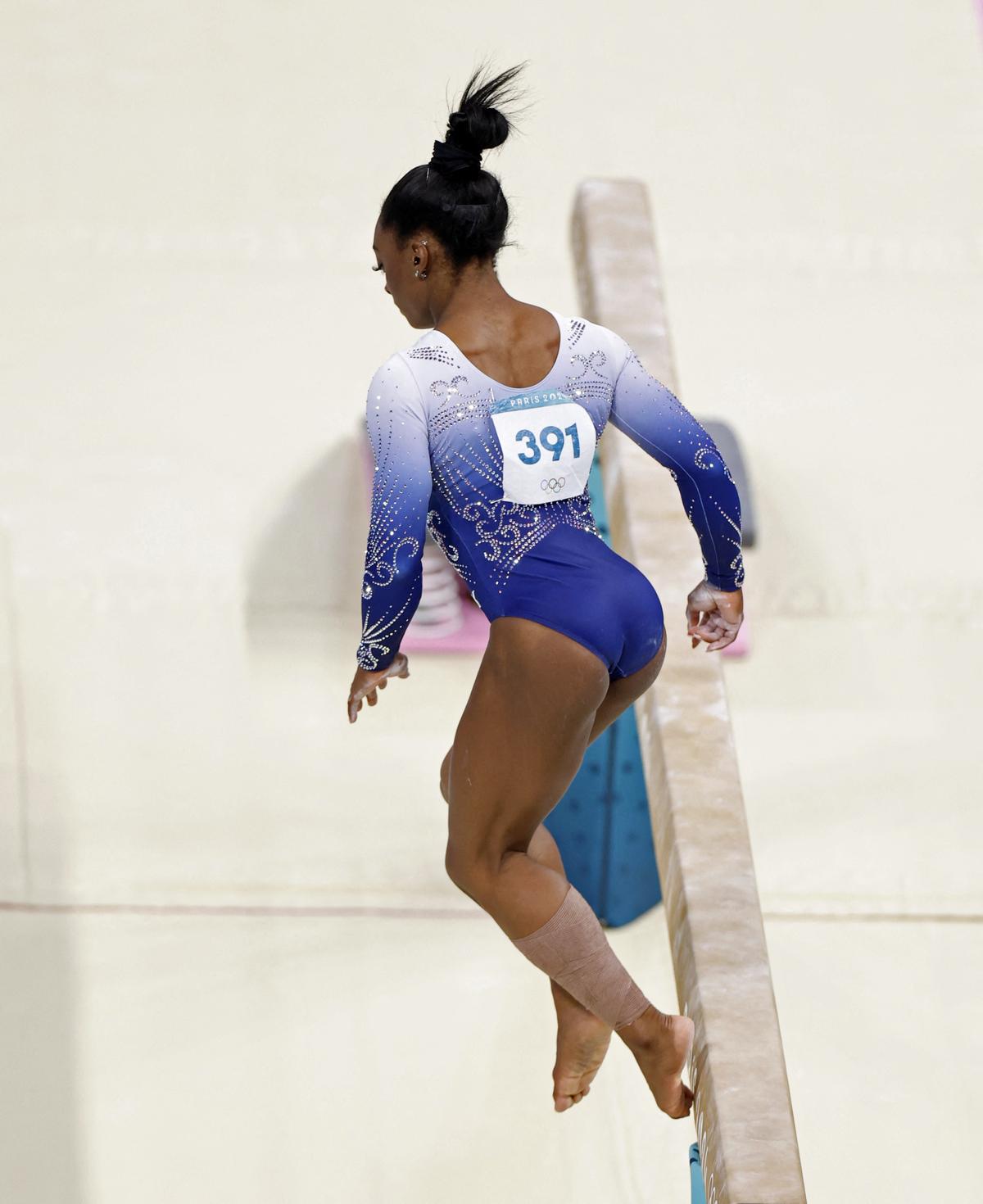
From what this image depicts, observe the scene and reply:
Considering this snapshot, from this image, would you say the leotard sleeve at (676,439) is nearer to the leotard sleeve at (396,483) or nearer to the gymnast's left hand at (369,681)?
the leotard sleeve at (396,483)

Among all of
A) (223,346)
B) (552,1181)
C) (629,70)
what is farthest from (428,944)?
(629,70)

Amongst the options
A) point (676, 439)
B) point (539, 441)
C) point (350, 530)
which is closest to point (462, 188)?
point (539, 441)

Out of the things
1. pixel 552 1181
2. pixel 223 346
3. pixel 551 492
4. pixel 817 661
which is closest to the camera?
pixel 551 492


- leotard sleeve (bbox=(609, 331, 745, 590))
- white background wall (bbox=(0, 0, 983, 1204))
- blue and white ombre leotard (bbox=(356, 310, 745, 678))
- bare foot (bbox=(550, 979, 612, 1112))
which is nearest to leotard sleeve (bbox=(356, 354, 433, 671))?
blue and white ombre leotard (bbox=(356, 310, 745, 678))

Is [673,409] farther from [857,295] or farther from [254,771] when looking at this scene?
[857,295]

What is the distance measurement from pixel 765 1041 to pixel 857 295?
423cm

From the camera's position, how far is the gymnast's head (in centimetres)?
202

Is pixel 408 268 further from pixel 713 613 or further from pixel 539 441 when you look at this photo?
pixel 713 613

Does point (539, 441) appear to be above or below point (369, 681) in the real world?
above

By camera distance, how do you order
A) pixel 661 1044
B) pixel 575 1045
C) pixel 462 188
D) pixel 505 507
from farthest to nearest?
pixel 575 1045 < pixel 661 1044 < pixel 505 507 < pixel 462 188

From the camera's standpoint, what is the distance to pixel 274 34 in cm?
702

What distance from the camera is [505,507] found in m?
2.15

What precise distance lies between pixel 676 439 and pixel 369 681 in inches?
21.5

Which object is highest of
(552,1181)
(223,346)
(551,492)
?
(551,492)
